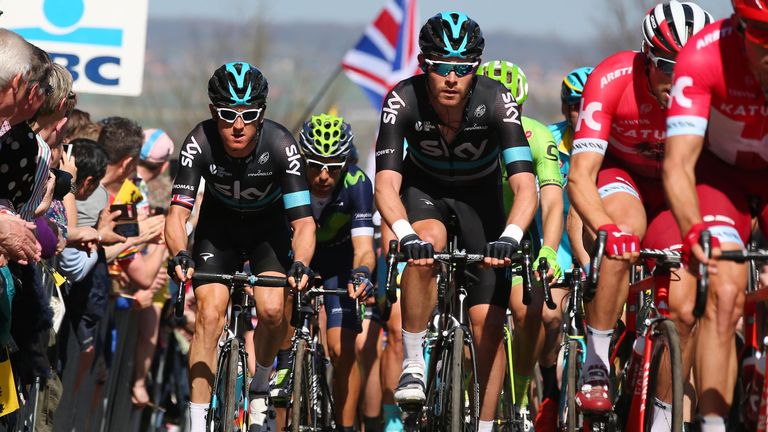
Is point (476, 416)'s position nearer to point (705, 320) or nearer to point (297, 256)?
point (297, 256)

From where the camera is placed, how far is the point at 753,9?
21.8 feet

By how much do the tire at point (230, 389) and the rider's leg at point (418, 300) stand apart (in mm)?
1014

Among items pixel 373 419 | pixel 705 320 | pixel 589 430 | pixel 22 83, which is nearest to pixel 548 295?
pixel 589 430

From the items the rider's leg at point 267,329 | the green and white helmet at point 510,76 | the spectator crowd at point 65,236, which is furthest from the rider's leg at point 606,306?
the spectator crowd at point 65,236

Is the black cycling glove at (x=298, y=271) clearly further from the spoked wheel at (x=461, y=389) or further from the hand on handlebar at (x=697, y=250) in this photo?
the hand on handlebar at (x=697, y=250)

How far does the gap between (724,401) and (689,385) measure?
1.62 m

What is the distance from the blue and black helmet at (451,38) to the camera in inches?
347

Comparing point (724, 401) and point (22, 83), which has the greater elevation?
point (22, 83)

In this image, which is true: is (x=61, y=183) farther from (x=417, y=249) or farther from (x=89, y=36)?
(x=89, y=36)

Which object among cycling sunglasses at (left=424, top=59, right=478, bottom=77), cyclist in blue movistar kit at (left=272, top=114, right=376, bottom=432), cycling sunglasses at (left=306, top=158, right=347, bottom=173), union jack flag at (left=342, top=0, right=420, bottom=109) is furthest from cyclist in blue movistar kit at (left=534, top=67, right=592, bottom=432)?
union jack flag at (left=342, top=0, right=420, bottom=109)

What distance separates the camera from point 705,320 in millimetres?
6875

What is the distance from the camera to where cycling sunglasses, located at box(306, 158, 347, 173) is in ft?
35.8

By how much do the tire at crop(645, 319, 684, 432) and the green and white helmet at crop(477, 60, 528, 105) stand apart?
11.9 feet

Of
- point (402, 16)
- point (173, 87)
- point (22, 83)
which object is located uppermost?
point (173, 87)
